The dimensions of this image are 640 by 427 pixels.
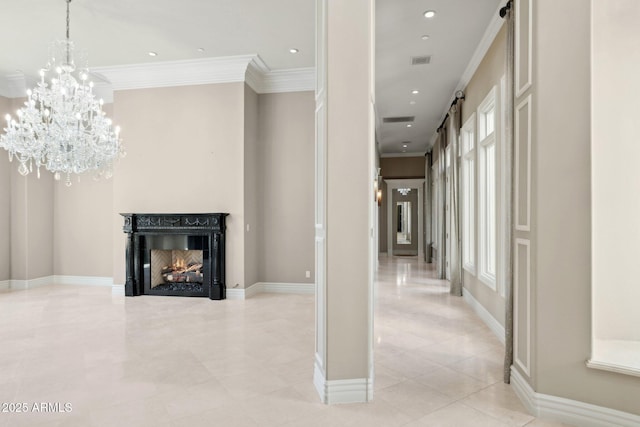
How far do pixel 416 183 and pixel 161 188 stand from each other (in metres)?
9.49

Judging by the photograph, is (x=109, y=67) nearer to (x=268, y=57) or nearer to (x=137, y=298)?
(x=268, y=57)

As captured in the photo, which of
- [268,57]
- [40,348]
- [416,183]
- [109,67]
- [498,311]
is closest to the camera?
[40,348]

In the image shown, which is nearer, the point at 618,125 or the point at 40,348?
the point at 618,125

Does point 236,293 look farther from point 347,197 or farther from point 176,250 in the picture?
point 347,197

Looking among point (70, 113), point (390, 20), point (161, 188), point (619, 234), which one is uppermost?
point (390, 20)

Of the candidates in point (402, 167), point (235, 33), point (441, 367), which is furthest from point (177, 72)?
→ point (402, 167)

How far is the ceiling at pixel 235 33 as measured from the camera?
4324 mm

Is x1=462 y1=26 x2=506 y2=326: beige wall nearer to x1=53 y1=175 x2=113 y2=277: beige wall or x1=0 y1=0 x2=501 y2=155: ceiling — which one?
x1=0 y1=0 x2=501 y2=155: ceiling

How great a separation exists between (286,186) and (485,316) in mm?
3752

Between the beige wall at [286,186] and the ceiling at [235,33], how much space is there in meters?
0.75

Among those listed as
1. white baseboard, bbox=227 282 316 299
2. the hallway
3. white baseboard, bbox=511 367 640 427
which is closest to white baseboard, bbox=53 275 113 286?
white baseboard, bbox=227 282 316 299

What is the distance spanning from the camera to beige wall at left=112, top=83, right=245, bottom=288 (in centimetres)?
611

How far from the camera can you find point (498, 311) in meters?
4.27

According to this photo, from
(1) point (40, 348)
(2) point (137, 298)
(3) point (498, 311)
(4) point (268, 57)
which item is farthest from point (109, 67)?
(3) point (498, 311)
